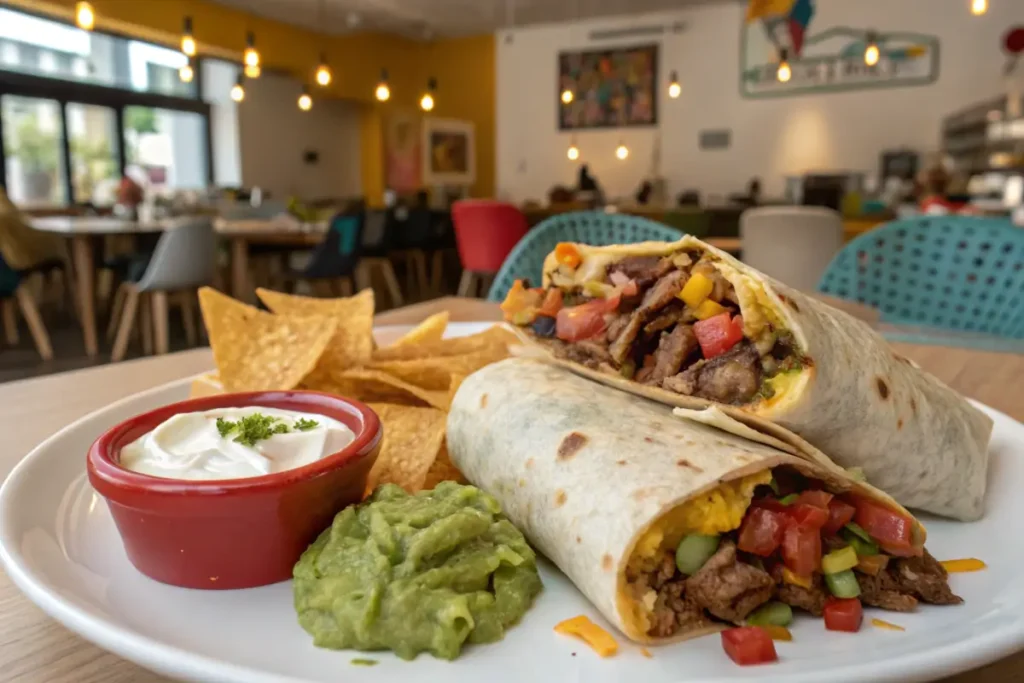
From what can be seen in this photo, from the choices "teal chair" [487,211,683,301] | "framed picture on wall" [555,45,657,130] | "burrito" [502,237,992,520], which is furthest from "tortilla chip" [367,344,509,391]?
"framed picture on wall" [555,45,657,130]

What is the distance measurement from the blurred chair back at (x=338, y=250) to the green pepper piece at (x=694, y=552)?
6.34 meters

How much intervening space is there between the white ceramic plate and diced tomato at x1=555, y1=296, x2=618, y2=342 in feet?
1.68

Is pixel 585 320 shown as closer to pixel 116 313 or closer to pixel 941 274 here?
pixel 941 274

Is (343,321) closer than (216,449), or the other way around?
(216,449)

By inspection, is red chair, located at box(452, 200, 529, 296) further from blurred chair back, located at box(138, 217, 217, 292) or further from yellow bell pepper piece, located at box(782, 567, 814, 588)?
yellow bell pepper piece, located at box(782, 567, 814, 588)

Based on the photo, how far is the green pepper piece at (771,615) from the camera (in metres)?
0.83

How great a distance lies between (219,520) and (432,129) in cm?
1315

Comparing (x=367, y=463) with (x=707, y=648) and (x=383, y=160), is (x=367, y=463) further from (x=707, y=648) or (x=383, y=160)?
(x=383, y=160)

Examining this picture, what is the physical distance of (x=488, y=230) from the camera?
7.26 metres

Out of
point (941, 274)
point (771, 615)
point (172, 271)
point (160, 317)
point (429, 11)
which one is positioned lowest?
point (160, 317)

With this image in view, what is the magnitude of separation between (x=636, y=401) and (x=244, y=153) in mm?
11971

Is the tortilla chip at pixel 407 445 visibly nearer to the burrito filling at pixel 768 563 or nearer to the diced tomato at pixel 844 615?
the burrito filling at pixel 768 563

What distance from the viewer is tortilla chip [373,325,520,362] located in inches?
64.6

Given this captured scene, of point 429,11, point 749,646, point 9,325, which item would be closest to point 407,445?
point 749,646
